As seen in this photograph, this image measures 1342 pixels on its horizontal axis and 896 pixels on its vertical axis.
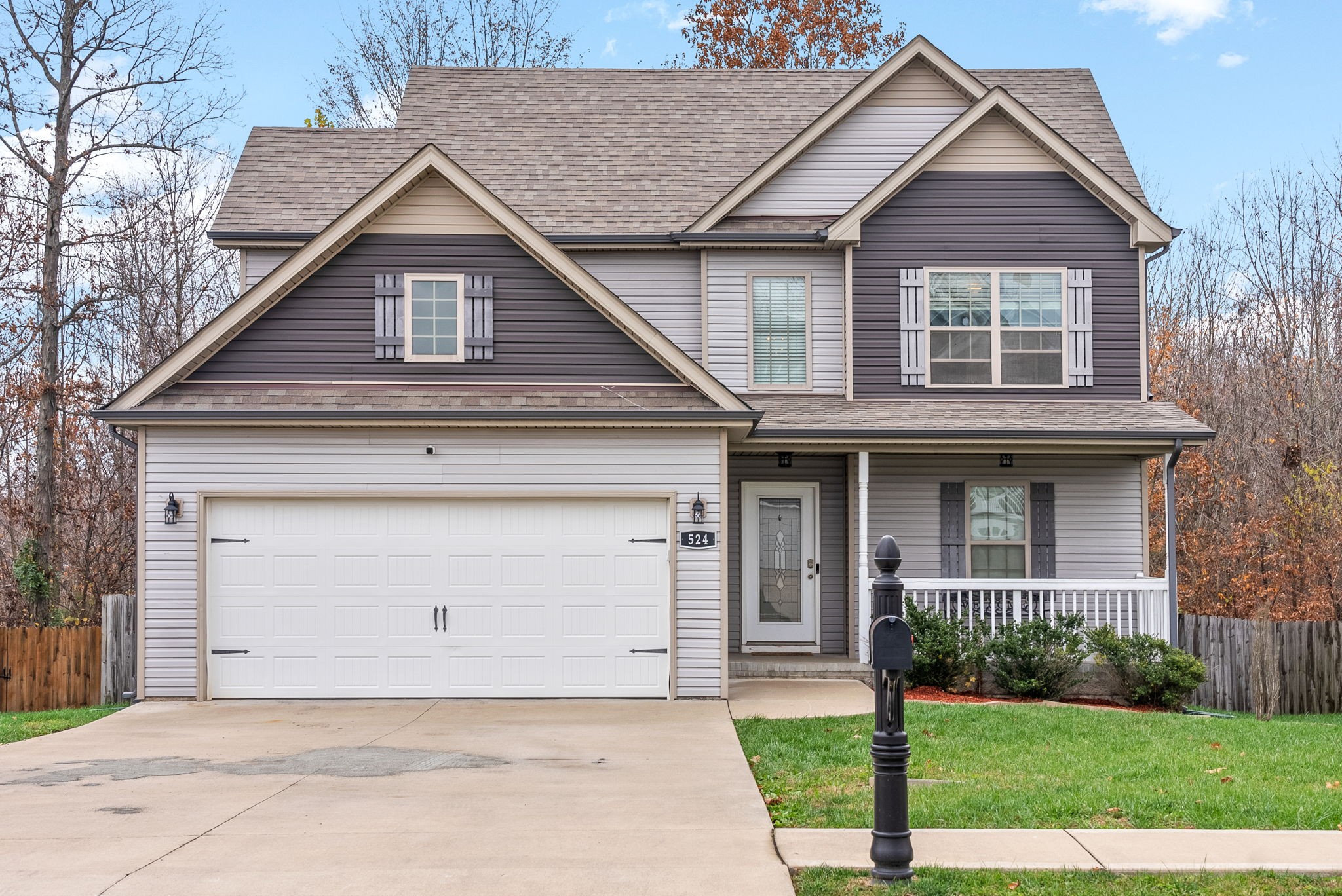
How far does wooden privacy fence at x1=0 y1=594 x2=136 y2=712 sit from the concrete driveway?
115 inches

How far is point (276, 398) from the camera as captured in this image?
13227 mm

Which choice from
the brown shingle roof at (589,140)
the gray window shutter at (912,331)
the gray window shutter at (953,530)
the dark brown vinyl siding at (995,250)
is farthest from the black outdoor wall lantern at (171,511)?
the gray window shutter at (953,530)

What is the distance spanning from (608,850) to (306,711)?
21.7 ft


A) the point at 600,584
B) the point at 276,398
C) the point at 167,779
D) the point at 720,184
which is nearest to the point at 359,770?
the point at 167,779

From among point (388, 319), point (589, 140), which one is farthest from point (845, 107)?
point (388, 319)

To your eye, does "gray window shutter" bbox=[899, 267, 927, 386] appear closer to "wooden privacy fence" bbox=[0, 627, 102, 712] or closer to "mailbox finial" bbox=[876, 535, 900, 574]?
"mailbox finial" bbox=[876, 535, 900, 574]

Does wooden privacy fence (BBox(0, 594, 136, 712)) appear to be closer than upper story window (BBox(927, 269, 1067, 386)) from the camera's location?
Yes

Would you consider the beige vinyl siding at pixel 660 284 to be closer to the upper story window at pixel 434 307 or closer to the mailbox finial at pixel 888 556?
the upper story window at pixel 434 307

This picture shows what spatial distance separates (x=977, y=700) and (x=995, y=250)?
6029mm

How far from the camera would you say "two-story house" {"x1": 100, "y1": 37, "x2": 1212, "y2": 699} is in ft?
43.2

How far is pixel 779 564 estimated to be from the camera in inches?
638

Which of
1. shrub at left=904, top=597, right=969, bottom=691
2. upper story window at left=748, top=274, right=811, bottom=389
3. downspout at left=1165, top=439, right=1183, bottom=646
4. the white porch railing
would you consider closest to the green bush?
the white porch railing

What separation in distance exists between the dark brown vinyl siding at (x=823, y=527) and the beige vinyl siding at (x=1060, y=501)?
51 cm

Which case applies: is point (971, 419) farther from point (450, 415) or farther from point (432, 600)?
point (432, 600)
